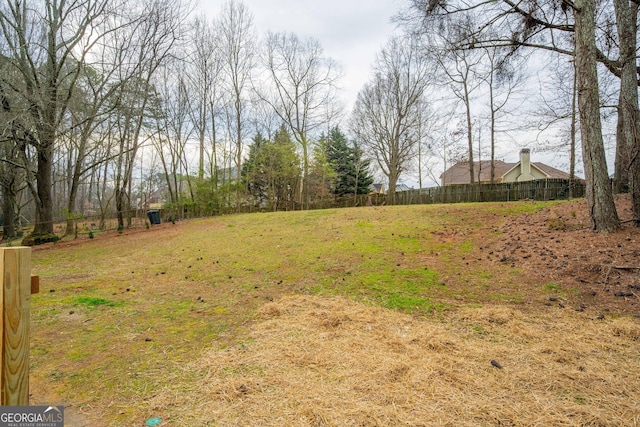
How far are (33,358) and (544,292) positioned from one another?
587 centimetres

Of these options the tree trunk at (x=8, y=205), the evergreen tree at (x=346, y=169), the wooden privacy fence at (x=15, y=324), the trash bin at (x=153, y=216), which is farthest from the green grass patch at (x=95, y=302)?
the evergreen tree at (x=346, y=169)

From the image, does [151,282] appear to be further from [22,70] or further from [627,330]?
[22,70]

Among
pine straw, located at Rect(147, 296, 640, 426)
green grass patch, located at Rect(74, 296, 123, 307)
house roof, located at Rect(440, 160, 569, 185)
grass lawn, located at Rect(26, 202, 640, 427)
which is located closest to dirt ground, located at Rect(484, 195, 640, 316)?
grass lawn, located at Rect(26, 202, 640, 427)

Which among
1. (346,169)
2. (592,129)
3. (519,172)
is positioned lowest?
(592,129)

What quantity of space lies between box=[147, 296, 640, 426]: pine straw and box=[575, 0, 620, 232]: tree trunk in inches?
111

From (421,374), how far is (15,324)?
2472 millimetres

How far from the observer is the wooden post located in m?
1.29

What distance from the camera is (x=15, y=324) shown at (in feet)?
4.34

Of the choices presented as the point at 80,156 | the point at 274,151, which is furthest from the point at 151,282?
the point at 274,151

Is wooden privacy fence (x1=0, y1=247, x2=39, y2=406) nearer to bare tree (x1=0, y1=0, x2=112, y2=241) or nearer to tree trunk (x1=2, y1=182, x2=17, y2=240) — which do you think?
bare tree (x1=0, y1=0, x2=112, y2=241)

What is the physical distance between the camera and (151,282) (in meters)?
5.43

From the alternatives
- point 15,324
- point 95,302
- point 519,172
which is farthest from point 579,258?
point 519,172

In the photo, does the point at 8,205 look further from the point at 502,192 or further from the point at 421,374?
the point at 502,192

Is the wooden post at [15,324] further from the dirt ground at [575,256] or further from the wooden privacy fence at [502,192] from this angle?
the wooden privacy fence at [502,192]
